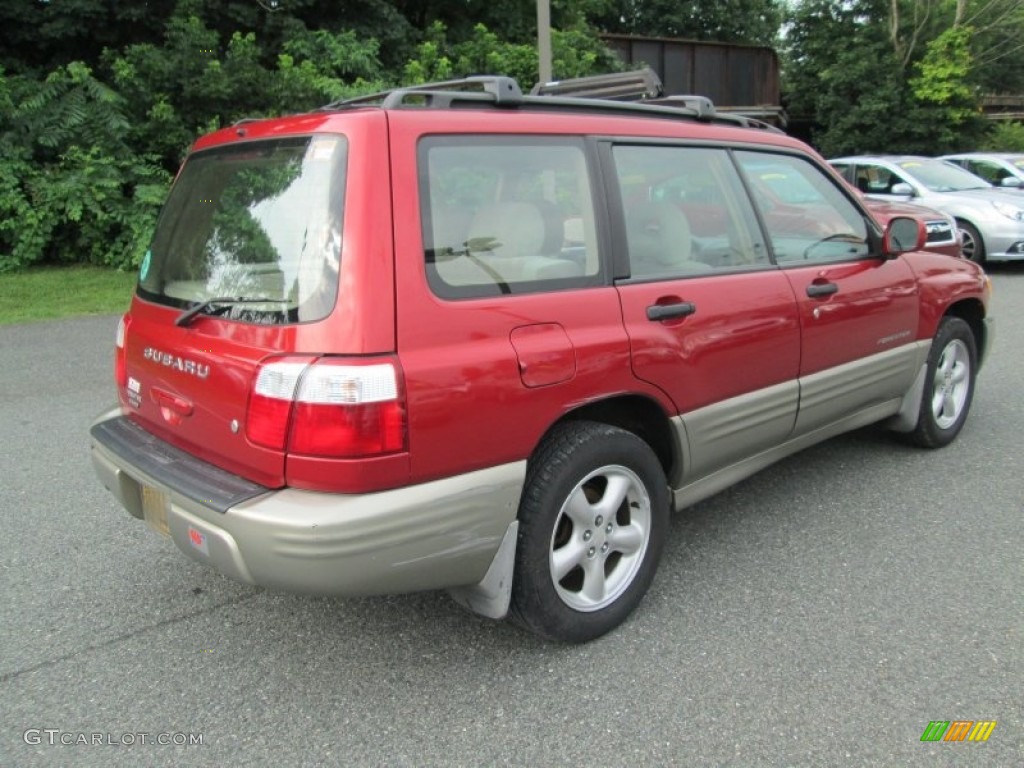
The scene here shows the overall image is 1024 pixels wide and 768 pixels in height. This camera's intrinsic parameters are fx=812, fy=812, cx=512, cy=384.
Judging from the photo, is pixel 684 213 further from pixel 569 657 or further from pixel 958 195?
pixel 958 195

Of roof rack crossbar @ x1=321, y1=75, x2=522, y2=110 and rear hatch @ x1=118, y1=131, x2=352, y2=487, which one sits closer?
rear hatch @ x1=118, y1=131, x2=352, y2=487

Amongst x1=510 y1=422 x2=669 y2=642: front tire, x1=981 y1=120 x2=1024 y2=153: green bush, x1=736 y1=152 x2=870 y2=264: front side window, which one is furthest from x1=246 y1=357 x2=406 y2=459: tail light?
x1=981 y1=120 x2=1024 y2=153: green bush

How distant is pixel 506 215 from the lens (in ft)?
8.53

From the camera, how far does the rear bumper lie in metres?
2.16

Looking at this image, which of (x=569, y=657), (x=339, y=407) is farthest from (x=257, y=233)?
(x=569, y=657)

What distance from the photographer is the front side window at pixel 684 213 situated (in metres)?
2.94

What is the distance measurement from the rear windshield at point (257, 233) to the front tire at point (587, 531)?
0.91 metres

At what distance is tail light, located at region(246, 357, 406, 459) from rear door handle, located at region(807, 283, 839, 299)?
2.07 metres

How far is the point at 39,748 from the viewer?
2328mm

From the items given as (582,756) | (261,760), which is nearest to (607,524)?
(582,756)

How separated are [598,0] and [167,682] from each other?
1810 cm

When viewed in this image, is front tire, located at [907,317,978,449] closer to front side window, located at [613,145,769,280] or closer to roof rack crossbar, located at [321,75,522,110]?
front side window, located at [613,145,769,280]

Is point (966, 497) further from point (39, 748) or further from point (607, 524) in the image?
point (39, 748)

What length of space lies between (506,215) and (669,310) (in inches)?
27.7
